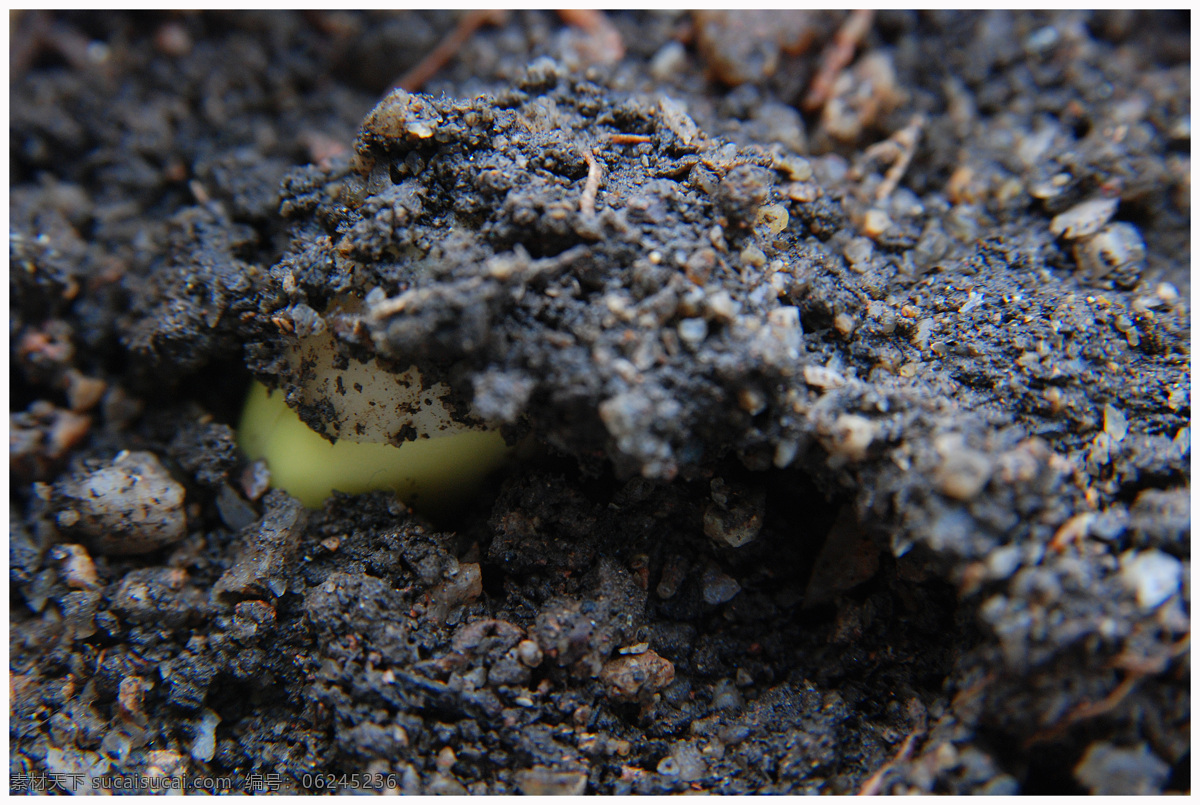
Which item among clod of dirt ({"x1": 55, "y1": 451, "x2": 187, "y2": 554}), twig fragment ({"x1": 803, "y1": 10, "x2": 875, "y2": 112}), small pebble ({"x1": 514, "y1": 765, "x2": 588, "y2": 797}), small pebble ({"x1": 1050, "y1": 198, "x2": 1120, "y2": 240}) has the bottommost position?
small pebble ({"x1": 514, "y1": 765, "x2": 588, "y2": 797})

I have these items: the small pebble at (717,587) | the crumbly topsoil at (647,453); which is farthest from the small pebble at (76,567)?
the small pebble at (717,587)

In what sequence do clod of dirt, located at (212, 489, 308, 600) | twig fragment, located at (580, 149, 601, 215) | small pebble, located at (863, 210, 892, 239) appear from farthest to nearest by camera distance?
small pebble, located at (863, 210, 892, 239), clod of dirt, located at (212, 489, 308, 600), twig fragment, located at (580, 149, 601, 215)

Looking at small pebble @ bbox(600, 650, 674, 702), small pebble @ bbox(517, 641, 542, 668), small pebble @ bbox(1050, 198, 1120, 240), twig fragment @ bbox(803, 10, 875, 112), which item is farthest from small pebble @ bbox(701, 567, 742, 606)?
twig fragment @ bbox(803, 10, 875, 112)

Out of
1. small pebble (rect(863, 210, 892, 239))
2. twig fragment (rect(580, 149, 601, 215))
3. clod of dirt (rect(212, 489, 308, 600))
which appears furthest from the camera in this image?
small pebble (rect(863, 210, 892, 239))

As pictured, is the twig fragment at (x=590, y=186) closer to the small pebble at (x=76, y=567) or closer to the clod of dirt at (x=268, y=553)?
the clod of dirt at (x=268, y=553)

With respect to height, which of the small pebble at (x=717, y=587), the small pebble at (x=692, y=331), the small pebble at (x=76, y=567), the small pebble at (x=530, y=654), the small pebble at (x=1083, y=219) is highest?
the small pebble at (x=1083, y=219)

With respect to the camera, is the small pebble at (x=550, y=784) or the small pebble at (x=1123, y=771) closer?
the small pebble at (x=1123, y=771)

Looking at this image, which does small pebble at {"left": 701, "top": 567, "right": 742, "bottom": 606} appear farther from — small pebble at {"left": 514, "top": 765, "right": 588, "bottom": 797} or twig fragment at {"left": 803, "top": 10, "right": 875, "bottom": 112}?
twig fragment at {"left": 803, "top": 10, "right": 875, "bottom": 112}

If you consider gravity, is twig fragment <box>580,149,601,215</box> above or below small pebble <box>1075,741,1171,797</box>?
above

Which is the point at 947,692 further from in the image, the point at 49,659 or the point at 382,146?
the point at 49,659
